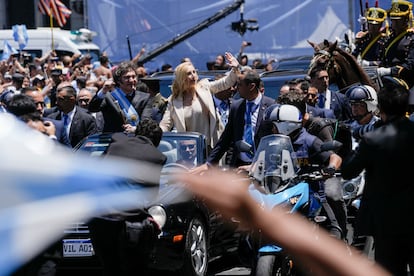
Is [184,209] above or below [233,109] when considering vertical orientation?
below

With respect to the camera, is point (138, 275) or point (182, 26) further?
point (182, 26)

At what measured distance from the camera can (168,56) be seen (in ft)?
88.8

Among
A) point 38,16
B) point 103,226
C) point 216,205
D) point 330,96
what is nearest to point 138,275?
point 103,226

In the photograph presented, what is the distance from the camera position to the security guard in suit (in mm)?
12656

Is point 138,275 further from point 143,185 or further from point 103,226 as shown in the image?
point 143,185

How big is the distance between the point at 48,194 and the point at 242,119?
7163 mm

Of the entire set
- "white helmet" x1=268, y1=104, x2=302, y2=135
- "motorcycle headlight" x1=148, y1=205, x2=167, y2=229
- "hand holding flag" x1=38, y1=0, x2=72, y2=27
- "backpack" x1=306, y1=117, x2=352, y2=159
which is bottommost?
"motorcycle headlight" x1=148, y1=205, x2=167, y2=229

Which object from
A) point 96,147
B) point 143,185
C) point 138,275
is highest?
point 143,185

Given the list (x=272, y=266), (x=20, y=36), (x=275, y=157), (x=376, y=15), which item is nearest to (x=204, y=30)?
(x=20, y=36)

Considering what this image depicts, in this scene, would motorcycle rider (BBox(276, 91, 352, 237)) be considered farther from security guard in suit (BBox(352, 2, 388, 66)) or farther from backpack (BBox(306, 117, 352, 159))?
security guard in suit (BBox(352, 2, 388, 66))

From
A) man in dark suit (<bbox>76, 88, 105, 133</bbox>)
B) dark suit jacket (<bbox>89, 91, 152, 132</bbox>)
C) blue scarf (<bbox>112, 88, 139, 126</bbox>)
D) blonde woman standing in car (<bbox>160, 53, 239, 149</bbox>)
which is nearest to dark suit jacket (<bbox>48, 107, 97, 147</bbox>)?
dark suit jacket (<bbox>89, 91, 152, 132</bbox>)

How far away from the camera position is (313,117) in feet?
30.7

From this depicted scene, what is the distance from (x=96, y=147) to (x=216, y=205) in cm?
827

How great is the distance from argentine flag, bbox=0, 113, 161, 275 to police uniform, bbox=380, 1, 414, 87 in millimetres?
8477
